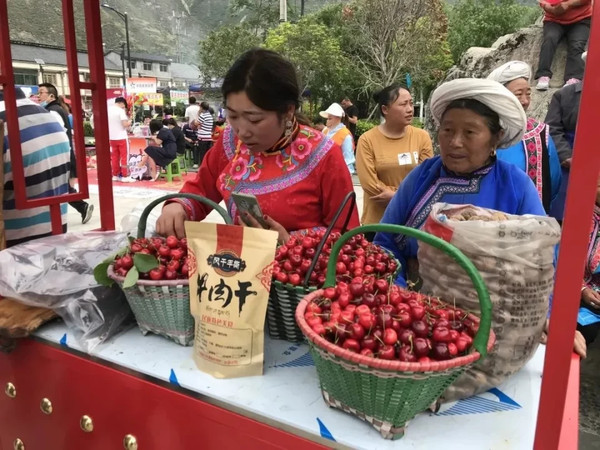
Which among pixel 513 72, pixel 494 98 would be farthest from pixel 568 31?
pixel 494 98

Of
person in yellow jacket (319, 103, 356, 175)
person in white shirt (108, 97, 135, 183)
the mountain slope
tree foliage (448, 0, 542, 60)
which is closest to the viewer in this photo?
person in yellow jacket (319, 103, 356, 175)

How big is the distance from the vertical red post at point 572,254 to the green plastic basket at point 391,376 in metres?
0.12

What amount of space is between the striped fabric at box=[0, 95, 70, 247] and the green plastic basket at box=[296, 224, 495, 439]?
4.96ft

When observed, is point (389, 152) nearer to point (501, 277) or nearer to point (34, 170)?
point (34, 170)

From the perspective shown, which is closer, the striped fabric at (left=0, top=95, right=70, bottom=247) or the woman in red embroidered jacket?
the woman in red embroidered jacket

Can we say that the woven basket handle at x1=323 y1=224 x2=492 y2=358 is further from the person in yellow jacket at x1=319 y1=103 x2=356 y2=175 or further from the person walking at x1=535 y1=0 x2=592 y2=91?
the person in yellow jacket at x1=319 y1=103 x2=356 y2=175

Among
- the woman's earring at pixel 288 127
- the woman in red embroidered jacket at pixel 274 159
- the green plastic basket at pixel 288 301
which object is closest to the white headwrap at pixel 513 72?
the woman in red embroidered jacket at pixel 274 159

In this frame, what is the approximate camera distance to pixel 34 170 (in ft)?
6.50

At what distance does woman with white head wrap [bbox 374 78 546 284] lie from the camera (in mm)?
1512

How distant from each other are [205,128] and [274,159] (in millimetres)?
10699

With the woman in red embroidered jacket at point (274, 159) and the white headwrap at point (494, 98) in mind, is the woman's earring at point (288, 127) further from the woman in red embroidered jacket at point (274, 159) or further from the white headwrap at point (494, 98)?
the white headwrap at point (494, 98)

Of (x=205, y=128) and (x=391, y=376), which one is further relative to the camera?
(x=205, y=128)

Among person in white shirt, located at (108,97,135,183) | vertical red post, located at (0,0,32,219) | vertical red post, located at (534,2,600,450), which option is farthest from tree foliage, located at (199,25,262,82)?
vertical red post, located at (534,2,600,450)

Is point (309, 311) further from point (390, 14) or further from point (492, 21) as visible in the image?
point (492, 21)
